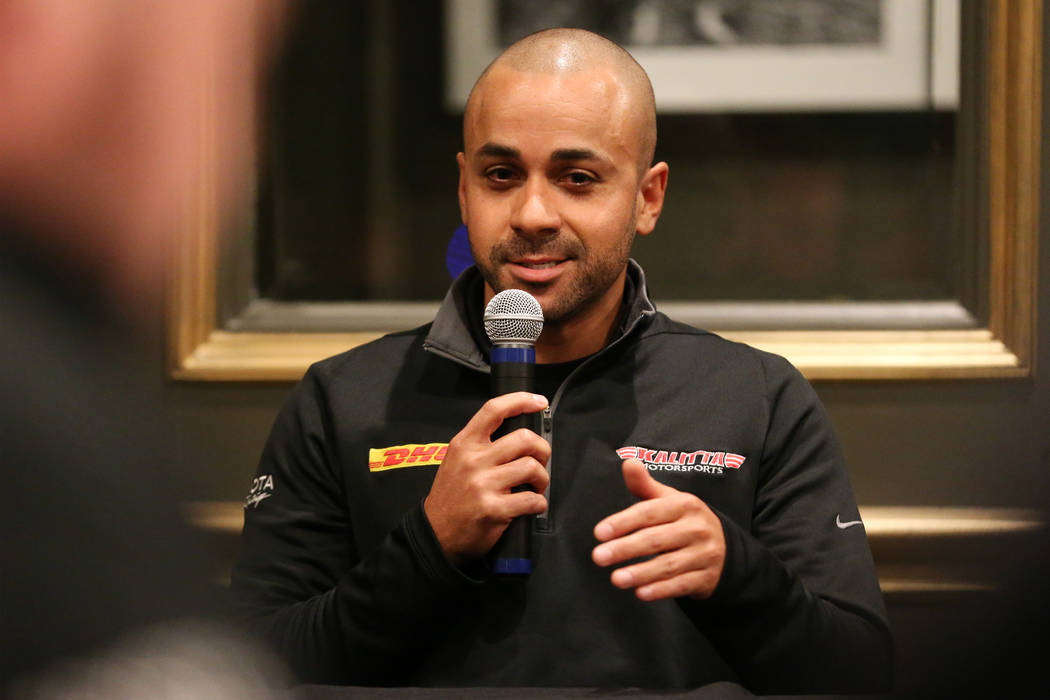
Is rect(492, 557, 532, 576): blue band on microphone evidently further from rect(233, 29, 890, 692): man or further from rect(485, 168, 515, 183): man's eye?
rect(485, 168, 515, 183): man's eye

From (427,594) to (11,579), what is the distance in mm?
673

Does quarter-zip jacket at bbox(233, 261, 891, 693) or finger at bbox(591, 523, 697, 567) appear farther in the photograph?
quarter-zip jacket at bbox(233, 261, 891, 693)

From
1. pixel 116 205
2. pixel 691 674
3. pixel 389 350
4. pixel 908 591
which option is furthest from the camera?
pixel 908 591

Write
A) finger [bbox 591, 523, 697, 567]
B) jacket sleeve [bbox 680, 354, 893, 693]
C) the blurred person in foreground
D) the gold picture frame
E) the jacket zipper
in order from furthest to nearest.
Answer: the gold picture frame → the jacket zipper → jacket sleeve [bbox 680, 354, 893, 693] → finger [bbox 591, 523, 697, 567] → the blurred person in foreground

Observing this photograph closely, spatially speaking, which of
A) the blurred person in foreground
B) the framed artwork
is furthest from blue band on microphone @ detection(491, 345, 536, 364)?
the framed artwork

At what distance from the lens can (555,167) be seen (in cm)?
125

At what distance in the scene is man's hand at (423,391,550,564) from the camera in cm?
96

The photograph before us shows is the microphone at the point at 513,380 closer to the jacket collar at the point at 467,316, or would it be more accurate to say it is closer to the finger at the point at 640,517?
the finger at the point at 640,517

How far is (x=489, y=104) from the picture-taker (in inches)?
49.9

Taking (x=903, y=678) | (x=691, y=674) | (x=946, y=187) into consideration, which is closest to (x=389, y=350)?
(x=691, y=674)

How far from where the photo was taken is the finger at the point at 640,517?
0.94m

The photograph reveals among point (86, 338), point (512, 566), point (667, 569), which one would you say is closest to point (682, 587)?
point (667, 569)

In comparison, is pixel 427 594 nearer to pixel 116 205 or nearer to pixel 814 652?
pixel 814 652

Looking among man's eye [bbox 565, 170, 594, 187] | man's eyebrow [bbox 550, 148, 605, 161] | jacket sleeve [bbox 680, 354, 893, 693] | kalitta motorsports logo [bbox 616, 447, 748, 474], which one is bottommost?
jacket sleeve [bbox 680, 354, 893, 693]
